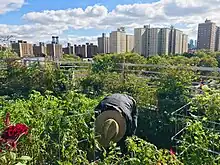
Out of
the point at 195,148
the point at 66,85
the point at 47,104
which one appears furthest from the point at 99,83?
the point at 195,148

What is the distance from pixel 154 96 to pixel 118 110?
168 centimetres

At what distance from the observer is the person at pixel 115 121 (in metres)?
2.77

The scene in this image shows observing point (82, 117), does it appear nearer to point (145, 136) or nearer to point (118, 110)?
point (118, 110)

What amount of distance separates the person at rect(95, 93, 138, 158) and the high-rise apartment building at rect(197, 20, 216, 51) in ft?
65.3

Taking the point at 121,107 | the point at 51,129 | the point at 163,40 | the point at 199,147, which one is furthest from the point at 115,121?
the point at 163,40

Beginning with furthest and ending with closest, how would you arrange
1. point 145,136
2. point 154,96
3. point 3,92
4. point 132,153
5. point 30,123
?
point 3,92 → point 154,96 → point 145,136 → point 30,123 → point 132,153

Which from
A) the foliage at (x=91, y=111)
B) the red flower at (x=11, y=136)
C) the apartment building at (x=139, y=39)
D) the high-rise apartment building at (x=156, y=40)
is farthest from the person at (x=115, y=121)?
the apartment building at (x=139, y=39)

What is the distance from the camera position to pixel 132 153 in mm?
1787

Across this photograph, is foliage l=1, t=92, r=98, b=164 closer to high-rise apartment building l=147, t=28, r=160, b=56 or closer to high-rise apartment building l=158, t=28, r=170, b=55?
high-rise apartment building l=147, t=28, r=160, b=56

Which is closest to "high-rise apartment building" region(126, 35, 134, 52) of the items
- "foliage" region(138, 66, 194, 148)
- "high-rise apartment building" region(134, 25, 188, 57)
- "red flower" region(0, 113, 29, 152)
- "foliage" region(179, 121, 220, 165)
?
"high-rise apartment building" region(134, 25, 188, 57)

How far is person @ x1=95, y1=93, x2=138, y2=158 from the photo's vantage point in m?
2.77

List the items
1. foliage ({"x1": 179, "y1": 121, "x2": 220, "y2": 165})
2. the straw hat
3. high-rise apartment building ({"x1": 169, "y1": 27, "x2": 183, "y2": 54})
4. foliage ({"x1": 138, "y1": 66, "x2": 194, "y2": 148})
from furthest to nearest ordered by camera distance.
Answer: high-rise apartment building ({"x1": 169, "y1": 27, "x2": 183, "y2": 54}) → foliage ({"x1": 138, "y1": 66, "x2": 194, "y2": 148}) → the straw hat → foliage ({"x1": 179, "y1": 121, "x2": 220, "y2": 165})

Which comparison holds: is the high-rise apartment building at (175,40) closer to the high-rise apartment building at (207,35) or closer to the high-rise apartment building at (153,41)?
the high-rise apartment building at (153,41)

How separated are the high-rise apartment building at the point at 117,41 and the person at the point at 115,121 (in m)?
18.5
